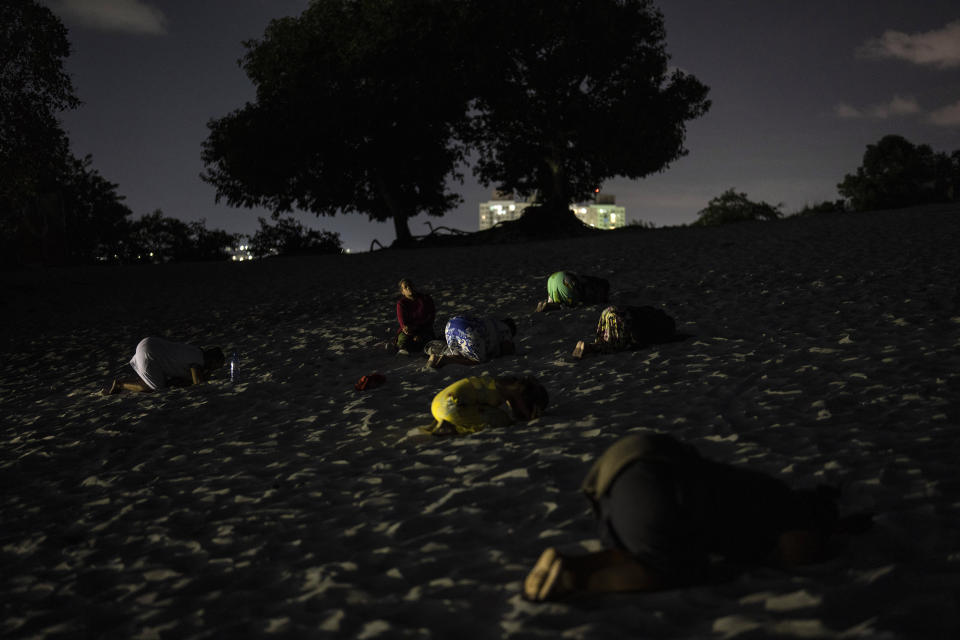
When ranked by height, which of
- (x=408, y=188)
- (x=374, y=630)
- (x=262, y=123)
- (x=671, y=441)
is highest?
(x=262, y=123)

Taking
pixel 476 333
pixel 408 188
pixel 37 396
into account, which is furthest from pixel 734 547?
pixel 408 188

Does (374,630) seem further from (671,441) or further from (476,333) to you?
(476,333)

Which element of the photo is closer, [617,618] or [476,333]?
[617,618]

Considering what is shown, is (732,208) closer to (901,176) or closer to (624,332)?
(901,176)

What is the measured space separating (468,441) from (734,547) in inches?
104

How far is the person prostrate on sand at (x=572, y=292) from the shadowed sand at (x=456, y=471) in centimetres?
60

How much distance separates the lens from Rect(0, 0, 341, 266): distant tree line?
16.5 m

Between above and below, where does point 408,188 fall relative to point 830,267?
above

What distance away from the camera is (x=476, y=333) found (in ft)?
26.5

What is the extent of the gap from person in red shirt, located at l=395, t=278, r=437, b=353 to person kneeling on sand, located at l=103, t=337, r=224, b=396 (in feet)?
7.92

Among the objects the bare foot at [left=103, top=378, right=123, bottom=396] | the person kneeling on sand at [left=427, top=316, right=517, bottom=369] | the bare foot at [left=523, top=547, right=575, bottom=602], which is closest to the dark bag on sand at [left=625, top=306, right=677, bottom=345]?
the person kneeling on sand at [left=427, top=316, right=517, bottom=369]

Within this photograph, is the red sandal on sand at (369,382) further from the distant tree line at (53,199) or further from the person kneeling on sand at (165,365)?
the distant tree line at (53,199)

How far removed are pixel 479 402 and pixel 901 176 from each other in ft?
160

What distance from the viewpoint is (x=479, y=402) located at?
546cm
